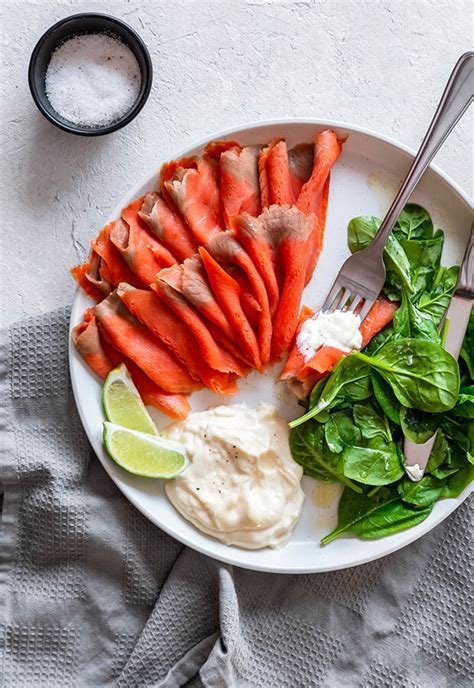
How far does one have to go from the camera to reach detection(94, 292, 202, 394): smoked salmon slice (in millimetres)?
2270

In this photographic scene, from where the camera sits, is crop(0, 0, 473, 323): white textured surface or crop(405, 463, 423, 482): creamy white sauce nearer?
crop(405, 463, 423, 482): creamy white sauce

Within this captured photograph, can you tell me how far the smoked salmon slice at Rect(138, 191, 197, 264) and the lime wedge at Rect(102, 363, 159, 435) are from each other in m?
0.37

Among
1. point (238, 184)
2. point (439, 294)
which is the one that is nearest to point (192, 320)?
point (238, 184)

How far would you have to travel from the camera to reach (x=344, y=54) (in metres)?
2.56

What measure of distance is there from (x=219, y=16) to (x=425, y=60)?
2.21 feet

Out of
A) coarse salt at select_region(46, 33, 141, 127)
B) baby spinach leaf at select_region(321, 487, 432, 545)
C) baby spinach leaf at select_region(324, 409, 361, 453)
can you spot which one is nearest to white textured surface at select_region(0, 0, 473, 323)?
coarse salt at select_region(46, 33, 141, 127)

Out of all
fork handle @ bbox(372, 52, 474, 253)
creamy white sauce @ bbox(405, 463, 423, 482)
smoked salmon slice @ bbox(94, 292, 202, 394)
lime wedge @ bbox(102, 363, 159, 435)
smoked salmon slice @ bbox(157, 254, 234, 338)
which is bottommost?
lime wedge @ bbox(102, 363, 159, 435)

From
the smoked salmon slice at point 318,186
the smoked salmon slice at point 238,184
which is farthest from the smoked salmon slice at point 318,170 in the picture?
the smoked salmon slice at point 238,184

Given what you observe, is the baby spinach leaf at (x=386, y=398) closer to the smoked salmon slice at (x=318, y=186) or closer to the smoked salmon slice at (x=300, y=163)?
the smoked salmon slice at (x=318, y=186)

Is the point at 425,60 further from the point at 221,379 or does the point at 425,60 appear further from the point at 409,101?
the point at 221,379

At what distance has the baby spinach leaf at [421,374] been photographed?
2215 mm

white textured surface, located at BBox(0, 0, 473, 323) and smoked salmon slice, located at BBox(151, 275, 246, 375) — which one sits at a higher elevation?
white textured surface, located at BBox(0, 0, 473, 323)

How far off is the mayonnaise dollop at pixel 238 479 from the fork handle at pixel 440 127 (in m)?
0.64

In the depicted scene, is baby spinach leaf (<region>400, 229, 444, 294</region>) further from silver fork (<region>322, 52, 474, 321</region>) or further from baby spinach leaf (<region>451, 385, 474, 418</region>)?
baby spinach leaf (<region>451, 385, 474, 418</region>)
